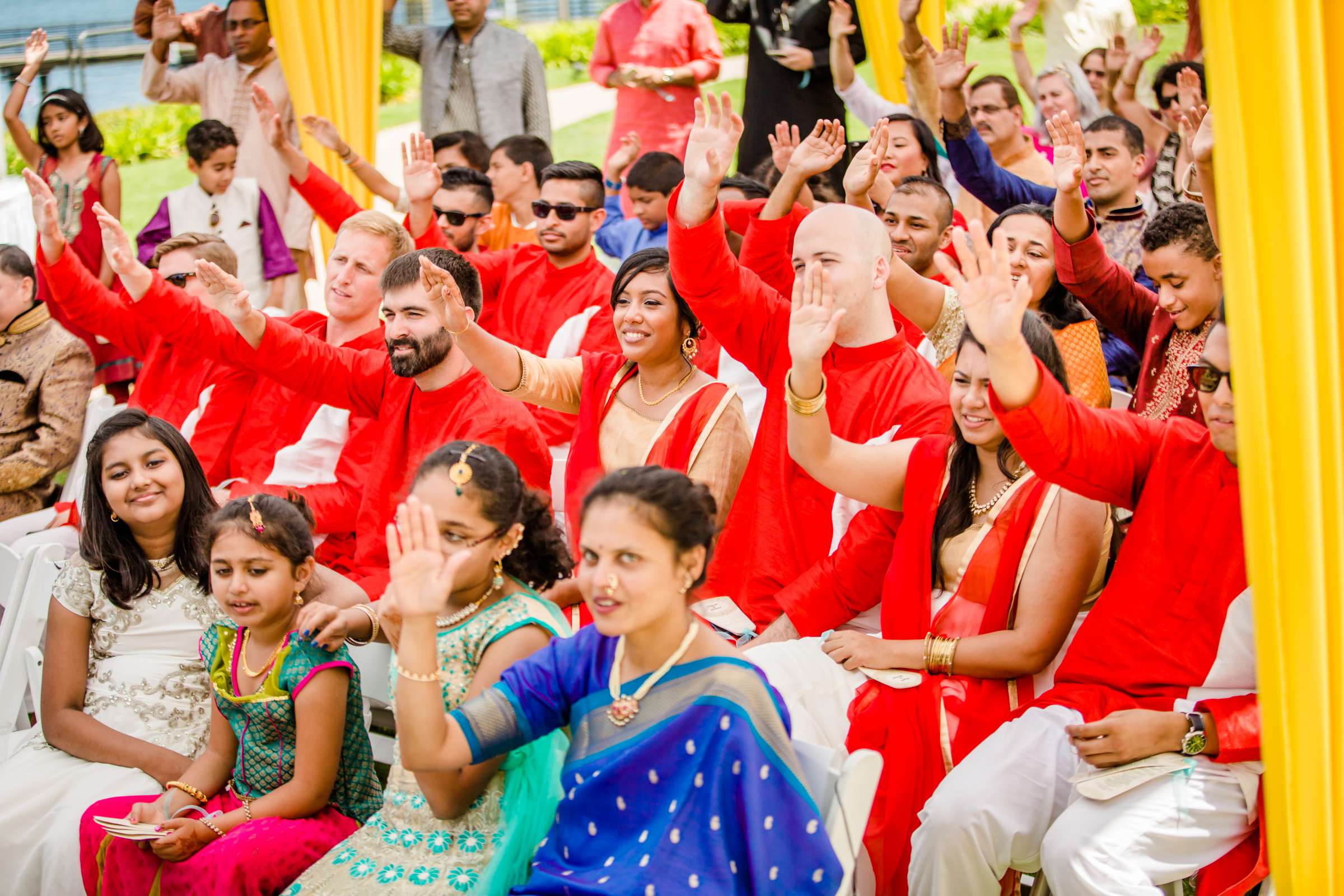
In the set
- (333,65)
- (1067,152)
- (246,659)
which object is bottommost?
(246,659)

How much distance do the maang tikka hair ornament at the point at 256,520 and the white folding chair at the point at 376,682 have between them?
41 centimetres

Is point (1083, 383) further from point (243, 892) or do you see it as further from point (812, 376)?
point (243, 892)

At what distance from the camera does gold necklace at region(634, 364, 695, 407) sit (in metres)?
3.27

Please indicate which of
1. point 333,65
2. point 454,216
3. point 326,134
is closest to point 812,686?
point 454,216

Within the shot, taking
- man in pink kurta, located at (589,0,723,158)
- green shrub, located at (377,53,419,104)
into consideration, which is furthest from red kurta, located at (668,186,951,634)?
green shrub, located at (377,53,419,104)

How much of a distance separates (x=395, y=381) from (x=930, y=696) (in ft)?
6.23

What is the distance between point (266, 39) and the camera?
260 inches

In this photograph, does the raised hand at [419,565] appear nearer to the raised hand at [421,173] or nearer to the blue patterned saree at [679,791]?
the blue patterned saree at [679,791]

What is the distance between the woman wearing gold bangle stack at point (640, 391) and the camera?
10.4 feet

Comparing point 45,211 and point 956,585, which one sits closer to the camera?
point 956,585

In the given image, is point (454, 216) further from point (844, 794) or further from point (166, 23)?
point (844, 794)

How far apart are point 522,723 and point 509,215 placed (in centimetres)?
428

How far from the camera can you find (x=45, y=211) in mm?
4082

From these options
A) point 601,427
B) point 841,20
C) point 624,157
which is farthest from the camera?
point 624,157
